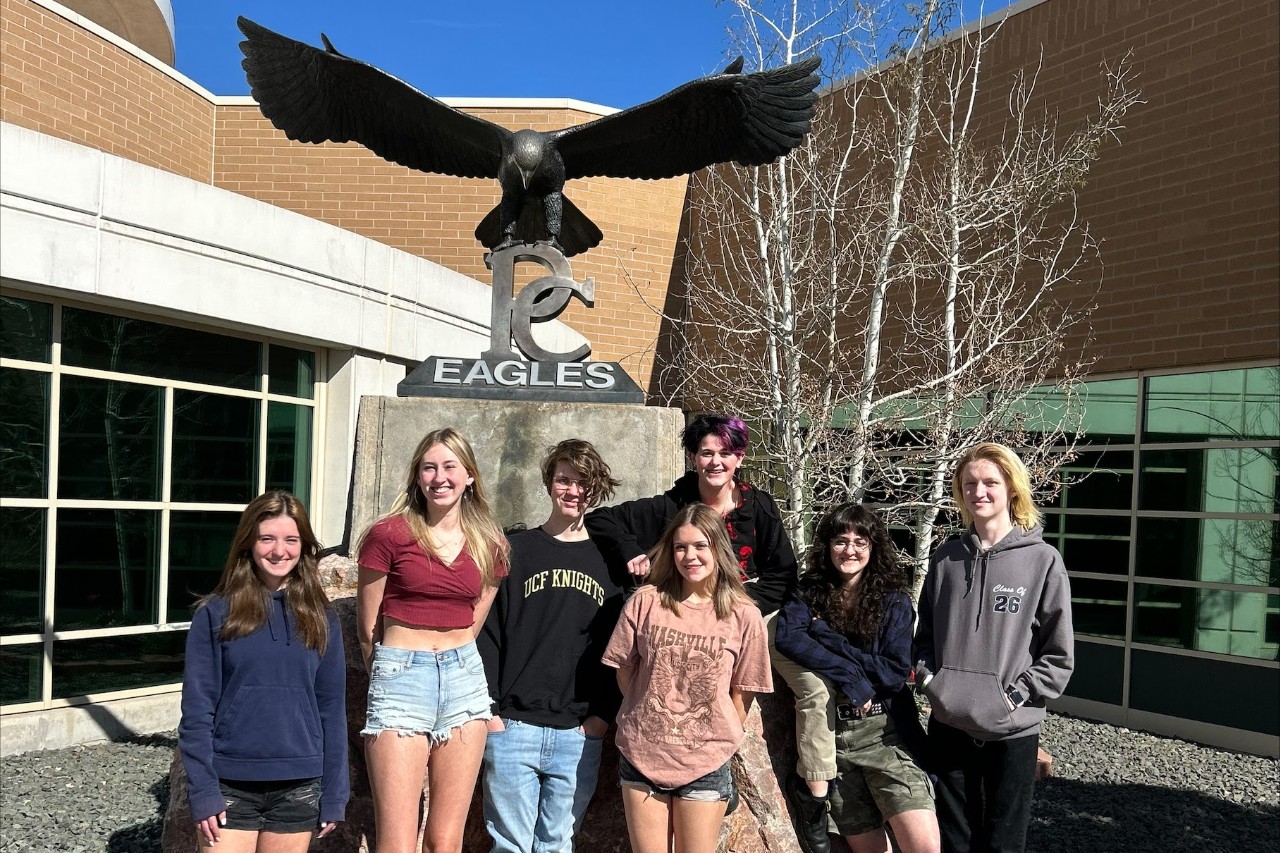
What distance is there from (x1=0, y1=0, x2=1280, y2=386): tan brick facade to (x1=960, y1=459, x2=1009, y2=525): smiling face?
6784mm

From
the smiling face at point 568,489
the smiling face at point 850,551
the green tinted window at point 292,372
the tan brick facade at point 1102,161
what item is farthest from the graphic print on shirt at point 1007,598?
the green tinted window at point 292,372

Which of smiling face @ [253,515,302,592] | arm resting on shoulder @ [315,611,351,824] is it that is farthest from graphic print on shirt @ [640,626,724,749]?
smiling face @ [253,515,302,592]

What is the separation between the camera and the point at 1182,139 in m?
10.3

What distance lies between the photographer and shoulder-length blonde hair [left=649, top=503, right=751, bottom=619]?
3697 millimetres

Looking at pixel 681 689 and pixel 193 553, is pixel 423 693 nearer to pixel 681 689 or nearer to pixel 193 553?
pixel 681 689

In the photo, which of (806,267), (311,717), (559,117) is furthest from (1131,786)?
(559,117)

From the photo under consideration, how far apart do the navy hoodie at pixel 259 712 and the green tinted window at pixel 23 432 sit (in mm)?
5468

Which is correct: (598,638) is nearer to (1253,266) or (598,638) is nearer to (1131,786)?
(1131,786)

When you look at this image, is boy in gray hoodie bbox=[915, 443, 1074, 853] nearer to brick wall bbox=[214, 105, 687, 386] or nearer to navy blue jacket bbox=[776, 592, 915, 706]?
navy blue jacket bbox=[776, 592, 915, 706]

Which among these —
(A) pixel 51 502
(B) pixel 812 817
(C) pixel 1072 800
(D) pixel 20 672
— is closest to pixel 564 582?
(B) pixel 812 817

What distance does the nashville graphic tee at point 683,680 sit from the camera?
3.59 m

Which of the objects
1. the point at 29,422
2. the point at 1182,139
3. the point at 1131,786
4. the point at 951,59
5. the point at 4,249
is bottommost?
the point at 1131,786

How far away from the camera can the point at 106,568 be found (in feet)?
28.2

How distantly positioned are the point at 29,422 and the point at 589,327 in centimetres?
816
